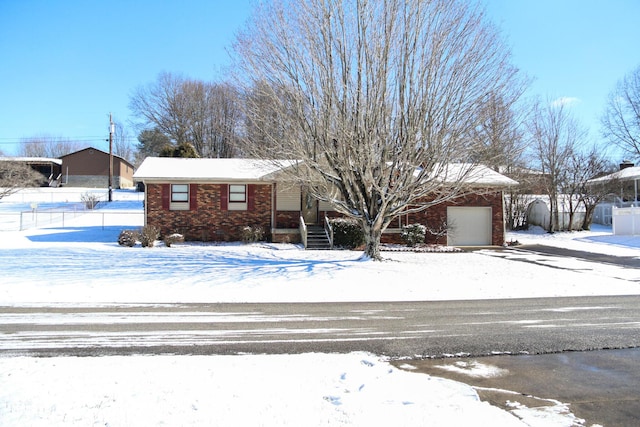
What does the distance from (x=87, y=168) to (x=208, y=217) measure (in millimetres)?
35436

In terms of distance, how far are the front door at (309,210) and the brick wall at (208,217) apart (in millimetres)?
1878

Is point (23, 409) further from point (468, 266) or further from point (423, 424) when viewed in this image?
point (468, 266)

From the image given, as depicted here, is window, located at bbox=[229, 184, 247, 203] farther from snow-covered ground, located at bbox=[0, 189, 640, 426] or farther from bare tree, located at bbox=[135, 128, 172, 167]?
bare tree, located at bbox=[135, 128, 172, 167]

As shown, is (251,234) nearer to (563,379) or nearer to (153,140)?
(563,379)

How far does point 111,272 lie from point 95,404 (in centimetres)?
962

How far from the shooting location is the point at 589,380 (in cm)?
484

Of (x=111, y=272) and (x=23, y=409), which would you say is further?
(x=111, y=272)

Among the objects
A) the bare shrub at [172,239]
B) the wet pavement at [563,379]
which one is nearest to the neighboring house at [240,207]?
the bare shrub at [172,239]

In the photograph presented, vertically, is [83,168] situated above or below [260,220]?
above

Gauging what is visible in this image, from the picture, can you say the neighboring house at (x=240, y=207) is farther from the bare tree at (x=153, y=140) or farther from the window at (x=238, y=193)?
the bare tree at (x=153, y=140)

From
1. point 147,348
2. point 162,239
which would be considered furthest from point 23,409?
point 162,239

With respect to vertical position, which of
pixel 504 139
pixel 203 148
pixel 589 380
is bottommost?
pixel 589 380

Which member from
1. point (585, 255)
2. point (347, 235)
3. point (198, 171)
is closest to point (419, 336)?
point (347, 235)

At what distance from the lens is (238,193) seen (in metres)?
22.3
